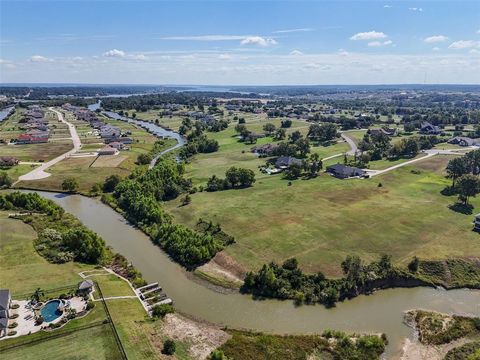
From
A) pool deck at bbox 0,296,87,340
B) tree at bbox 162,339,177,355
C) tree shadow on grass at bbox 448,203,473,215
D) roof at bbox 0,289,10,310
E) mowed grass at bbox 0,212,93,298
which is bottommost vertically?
tree at bbox 162,339,177,355

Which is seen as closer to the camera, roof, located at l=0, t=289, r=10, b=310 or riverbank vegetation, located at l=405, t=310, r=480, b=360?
riverbank vegetation, located at l=405, t=310, r=480, b=360

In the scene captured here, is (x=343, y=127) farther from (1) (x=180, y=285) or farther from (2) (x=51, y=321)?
(2) (x=51, y=321)

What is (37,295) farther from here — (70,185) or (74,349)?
(70,185)

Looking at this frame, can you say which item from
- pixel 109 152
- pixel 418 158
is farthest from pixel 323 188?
pixel 109 152

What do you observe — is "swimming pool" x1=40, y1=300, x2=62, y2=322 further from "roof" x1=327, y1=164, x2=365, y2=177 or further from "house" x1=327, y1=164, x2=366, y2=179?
"roof" x1=327, y1=164, x2=365, y2=177

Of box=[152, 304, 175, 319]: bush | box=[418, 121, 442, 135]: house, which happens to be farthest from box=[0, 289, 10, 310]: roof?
box=[418, 121, 442, 135]: house

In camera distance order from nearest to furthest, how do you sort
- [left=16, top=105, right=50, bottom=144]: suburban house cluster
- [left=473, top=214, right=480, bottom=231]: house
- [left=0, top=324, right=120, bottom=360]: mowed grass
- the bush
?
1. [left=0, top=324, right=120, bottom=360]: mowed grass
2. the bush
3. [left=473, top=214, right=480, bottom=231]: house
4. [left=16, top=105, right=50, bottom=144]: suburban house cluster

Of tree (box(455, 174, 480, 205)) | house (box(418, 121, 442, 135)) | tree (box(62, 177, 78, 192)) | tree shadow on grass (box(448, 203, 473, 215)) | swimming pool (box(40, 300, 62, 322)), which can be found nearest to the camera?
swimming pool (box(40, 300, 62, 322))

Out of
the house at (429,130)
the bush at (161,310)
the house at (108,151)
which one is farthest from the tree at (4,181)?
the house at (429,130)
